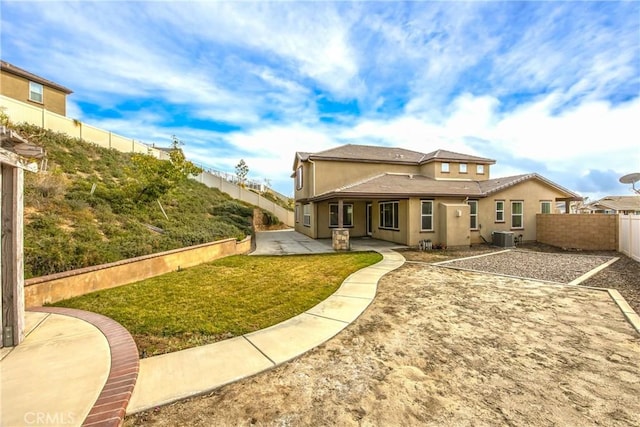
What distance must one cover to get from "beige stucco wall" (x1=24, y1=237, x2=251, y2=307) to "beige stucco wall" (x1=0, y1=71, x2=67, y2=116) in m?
20.8

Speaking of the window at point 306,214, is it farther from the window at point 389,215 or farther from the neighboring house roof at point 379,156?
the window at point 389,215

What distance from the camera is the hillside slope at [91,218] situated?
6133 millimetres

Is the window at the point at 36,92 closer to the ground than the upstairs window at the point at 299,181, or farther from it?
farther from it

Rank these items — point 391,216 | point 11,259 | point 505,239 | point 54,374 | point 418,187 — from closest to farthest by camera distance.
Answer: point 54,374 < point 11,259 < point 505,239 < point 418,187 < point 391,216

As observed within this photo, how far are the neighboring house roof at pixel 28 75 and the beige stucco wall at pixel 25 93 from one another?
22cm

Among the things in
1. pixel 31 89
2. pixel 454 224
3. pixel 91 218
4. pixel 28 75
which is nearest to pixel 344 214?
pixel 454 224

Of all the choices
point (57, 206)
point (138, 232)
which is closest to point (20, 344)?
point (138, 232)

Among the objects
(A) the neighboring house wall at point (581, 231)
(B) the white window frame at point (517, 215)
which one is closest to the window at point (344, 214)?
(B) the white window frame at point (517, 215)

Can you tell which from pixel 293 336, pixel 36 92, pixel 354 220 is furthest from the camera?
pixel 36 92

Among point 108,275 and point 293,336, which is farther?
point 108,275

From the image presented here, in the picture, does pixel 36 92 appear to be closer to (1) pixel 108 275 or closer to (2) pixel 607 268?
(1) pixel 108 275

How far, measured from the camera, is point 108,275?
623cm

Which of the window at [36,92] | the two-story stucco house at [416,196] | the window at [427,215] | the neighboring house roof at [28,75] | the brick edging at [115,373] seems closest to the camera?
the brick edging at [115,373]

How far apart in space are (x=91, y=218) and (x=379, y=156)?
16.1 metres
